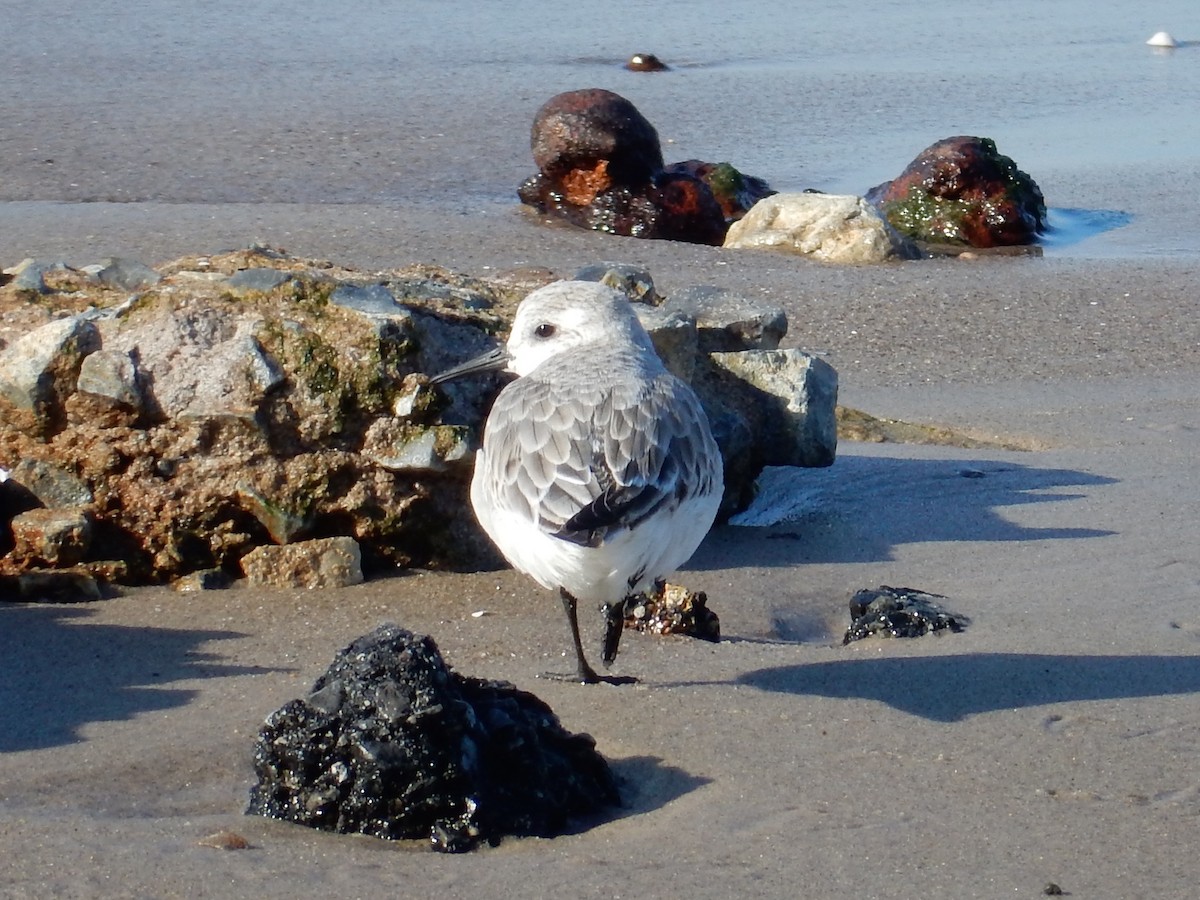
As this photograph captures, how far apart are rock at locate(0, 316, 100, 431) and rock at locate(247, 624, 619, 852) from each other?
169 centimetres

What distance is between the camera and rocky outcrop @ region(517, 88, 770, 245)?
10.2 meters

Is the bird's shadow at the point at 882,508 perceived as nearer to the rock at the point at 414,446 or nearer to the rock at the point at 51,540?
the rock at the point at 414,446

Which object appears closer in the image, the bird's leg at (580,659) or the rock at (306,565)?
the bird's leg at (580,659)

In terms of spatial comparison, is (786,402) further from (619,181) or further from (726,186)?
(726,186)

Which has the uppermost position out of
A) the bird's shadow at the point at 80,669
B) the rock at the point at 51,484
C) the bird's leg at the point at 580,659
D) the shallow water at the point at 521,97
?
the shallow water at the point at 521,97

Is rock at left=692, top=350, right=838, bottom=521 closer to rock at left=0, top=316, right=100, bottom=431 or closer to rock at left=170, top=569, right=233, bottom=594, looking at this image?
rock at left=170, top=569, right=233, bottom=594

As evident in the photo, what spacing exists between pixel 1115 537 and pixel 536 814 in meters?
2.55

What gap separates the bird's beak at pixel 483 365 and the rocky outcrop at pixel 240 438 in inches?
6.3

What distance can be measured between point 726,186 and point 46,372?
22.8 ft

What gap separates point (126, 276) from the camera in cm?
505

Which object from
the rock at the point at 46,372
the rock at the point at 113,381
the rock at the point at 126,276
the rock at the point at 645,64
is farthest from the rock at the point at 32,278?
the rock at the point at 645,64

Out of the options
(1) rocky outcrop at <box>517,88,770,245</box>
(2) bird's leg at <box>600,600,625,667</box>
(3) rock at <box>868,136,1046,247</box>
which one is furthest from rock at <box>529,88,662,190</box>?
(2) bird's leg at <box>600,600,625,667</box>

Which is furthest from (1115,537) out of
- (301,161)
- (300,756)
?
(301,161)

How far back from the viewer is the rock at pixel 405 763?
2.97m
